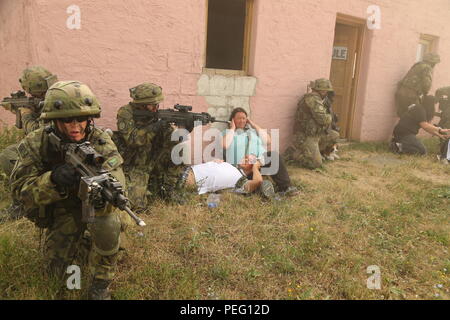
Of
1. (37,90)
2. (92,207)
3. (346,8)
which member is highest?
(346,8)

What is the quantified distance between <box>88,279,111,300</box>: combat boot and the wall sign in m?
6.54

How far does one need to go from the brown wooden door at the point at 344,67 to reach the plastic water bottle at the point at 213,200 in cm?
447

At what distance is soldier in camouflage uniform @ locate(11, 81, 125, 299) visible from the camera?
2121 millimetres

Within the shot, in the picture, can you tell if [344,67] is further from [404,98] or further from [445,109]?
[445,109]

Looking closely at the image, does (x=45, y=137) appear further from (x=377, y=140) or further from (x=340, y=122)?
(x=377, y=140)

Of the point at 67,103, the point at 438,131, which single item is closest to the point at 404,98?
the point at 438,131

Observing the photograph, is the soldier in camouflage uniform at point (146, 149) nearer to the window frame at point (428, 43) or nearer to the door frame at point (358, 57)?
the door frame at point (358, 57)

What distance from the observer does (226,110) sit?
521 centimetres

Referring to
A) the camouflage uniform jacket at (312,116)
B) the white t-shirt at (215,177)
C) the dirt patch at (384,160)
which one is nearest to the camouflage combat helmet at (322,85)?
the camouflage uniform jacket at (312,116)

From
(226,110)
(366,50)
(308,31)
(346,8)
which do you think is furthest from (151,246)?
(366,50)

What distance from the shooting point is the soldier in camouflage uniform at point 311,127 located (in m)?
5.56

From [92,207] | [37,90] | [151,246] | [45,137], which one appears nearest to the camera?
[92,207]
